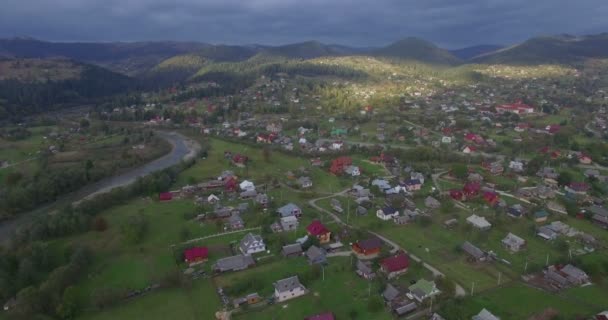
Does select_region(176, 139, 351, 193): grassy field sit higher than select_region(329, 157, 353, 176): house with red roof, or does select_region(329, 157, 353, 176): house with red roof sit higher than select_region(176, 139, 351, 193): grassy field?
select_region(329, 157, 353, 176): house with red roof

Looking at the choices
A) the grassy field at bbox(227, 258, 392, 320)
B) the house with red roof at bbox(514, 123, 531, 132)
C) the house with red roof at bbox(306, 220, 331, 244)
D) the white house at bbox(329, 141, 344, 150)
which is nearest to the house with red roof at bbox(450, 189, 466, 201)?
the house with red roof at bbox(306, 220, 331, 244)

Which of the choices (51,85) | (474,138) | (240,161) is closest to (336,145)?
(240,161)

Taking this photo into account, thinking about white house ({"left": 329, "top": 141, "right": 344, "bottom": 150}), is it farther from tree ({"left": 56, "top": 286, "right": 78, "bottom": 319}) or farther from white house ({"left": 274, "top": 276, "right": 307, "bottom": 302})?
tree ({"left": 56, "top": 286, "right": 78, "bottom": 319})

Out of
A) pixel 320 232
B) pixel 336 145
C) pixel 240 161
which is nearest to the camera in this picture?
pixel 320 232

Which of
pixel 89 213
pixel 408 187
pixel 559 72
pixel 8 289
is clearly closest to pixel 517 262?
pixel 408 187

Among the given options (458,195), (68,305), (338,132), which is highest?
(338,132)

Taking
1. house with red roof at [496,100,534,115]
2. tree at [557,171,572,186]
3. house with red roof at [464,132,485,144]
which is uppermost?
house with red roof at [496,100,534,115]

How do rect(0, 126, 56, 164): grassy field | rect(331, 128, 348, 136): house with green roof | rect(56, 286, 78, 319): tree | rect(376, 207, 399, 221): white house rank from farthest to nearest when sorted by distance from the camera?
rect(331, 128, 348, 136): house with green roof, rect(0, 126, 56, 164): grassy field, rect(376, 207, 399, 221): white house, rect(56, 286, 78, 319): tree

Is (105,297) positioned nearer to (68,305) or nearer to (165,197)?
(68,305)
